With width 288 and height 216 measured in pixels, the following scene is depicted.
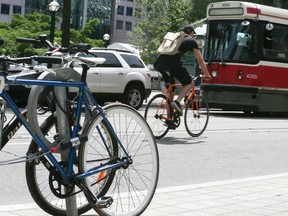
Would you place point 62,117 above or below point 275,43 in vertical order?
→ below

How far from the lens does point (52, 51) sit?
4332 mm

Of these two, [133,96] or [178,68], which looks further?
[133,96]

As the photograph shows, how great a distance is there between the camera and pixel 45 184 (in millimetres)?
4457

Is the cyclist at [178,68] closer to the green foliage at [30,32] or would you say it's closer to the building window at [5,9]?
the green foliage at [30,32]

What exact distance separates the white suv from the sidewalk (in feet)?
42.0

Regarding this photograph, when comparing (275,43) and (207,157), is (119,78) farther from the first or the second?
(207,157)

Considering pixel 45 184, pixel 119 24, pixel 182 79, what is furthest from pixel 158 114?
pixel 119 24

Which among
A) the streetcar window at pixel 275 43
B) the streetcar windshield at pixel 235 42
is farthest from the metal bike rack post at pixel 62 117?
the streetcar window at pixel 275 43

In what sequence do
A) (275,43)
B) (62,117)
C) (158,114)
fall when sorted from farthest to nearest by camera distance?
(275,43)
(158,114)
(62,117)

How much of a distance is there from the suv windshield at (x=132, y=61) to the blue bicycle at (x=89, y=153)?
15.7 metres

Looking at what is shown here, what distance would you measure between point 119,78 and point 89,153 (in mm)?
15854

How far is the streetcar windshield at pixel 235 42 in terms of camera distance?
18562 millimetres

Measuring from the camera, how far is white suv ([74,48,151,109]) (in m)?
19.8

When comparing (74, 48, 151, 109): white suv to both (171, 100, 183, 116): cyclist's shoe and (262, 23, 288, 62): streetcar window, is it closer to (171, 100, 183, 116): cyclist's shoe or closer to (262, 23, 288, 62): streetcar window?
(262, 23, 288, 62): streetcar window
